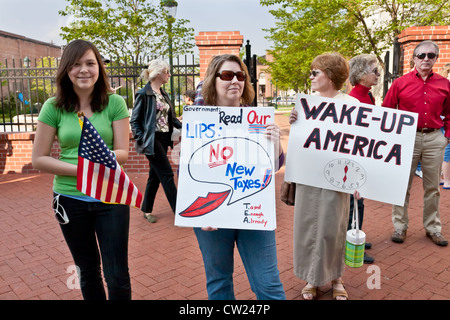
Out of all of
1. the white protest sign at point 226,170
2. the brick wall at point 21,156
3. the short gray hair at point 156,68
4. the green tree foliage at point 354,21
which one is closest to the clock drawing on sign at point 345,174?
the white protest sign at point 226,170

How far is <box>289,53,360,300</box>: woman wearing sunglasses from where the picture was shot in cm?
297

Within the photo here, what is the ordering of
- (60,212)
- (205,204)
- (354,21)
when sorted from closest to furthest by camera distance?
(205,204)
(60,212)
(354,21)

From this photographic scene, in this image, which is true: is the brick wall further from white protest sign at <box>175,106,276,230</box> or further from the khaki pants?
white protest sign at <box>175,106,276,230</box>

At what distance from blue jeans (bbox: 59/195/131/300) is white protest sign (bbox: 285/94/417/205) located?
1372 millimetres

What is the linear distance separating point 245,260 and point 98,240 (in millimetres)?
921

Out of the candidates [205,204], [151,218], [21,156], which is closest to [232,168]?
[205,204]

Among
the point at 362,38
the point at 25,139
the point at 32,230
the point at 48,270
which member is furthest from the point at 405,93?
the point at 362,38

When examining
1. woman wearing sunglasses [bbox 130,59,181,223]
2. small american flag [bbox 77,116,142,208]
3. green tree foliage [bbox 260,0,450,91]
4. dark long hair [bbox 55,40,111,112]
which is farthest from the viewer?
green tree foliage [bbox 260,0,450,91]

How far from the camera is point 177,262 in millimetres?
3971

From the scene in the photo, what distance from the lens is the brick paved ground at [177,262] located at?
3.36m

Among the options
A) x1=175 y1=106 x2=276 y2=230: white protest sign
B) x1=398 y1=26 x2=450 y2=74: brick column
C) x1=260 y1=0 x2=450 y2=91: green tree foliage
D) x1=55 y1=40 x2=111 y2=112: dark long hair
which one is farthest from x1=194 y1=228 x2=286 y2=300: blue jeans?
x1=260 y1=0 x2=450 y2=91: green tree foliage

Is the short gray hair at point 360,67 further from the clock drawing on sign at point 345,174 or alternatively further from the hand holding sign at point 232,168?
the hand holding sign at point 232,168

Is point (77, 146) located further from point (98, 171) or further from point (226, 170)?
point (226, 170)

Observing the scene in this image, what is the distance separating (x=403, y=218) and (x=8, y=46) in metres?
47.4
